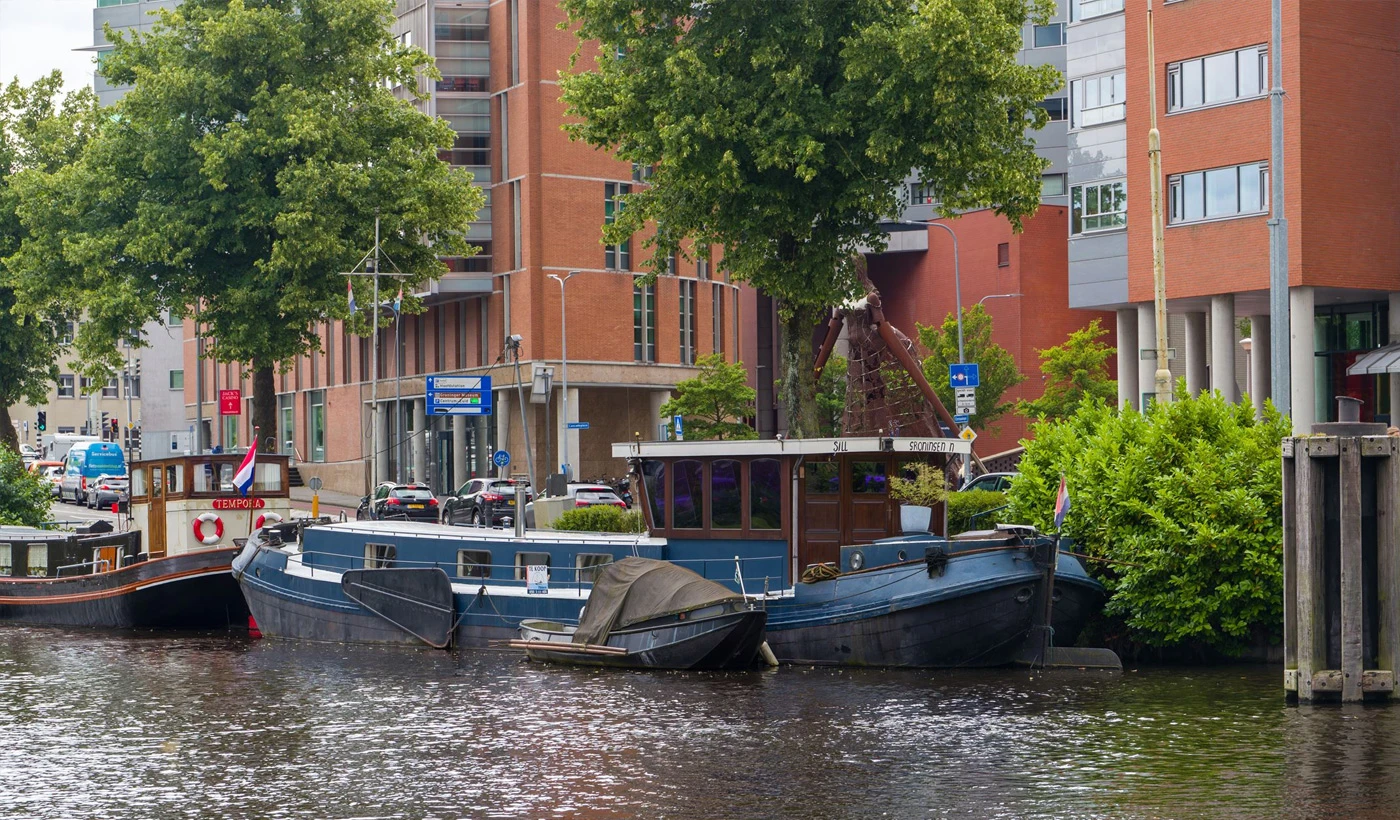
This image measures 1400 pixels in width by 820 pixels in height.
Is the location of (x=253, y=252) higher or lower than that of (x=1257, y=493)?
higher

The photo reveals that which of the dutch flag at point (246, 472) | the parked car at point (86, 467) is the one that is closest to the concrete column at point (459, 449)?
the parked car at point (86, 467)

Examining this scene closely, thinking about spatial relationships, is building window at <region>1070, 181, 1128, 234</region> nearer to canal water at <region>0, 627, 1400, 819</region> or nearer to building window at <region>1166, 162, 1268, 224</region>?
building window at <region>1166, 162, 1268, 224</region>

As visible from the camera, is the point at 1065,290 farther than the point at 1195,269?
Yes

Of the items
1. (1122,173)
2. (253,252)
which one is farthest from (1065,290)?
(253,252)

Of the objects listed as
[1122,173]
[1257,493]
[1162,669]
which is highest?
[1122,173]

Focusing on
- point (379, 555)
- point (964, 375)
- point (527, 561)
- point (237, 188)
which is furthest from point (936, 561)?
point (237, 188)

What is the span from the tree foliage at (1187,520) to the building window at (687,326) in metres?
60.0

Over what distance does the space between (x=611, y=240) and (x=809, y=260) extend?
4841mm

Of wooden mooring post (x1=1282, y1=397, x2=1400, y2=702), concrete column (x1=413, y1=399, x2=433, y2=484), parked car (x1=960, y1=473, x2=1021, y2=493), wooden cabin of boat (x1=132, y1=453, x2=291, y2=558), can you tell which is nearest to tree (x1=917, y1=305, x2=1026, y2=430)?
parked car (x1=960, y1=473, x2=1021, y2=493)

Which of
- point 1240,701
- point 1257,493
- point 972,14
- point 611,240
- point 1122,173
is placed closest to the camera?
point 1240,701

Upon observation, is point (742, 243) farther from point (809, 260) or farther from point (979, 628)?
point (979, 628)

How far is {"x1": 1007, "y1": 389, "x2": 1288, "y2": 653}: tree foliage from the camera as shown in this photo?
27.9 m

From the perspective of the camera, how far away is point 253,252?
55.3 m

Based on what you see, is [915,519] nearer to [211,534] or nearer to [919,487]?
[919,487]
